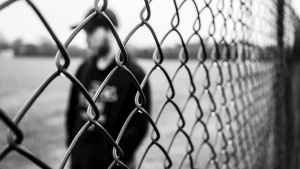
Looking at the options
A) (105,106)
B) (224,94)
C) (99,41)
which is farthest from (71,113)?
(224,94)

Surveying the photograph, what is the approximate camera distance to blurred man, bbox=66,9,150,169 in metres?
2.42

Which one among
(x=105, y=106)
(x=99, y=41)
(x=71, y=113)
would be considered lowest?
(x=71, y=113)

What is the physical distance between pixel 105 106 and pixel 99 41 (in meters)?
0.56

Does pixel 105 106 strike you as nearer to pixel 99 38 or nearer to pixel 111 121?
pixel 111 121

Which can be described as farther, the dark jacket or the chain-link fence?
the dark jacket

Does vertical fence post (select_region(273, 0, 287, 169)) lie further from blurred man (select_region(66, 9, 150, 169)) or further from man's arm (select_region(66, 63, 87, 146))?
man's arm (select_region(66, 63, 87, 146))

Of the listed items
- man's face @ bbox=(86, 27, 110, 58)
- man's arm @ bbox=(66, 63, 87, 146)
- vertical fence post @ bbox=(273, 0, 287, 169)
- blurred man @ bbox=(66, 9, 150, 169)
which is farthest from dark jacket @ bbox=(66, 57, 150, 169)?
vertical fence post @ bbox=(273, 0, 287, 169)

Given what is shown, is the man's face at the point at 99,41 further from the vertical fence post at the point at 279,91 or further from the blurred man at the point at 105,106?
the vertical fence post at the point at 279,91

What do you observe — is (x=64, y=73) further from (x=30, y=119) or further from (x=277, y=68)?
(x=30, y=119)

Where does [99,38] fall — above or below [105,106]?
above

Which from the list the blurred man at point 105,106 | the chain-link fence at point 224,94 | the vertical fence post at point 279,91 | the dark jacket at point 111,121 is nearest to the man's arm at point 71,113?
the blurred man at point 105,106

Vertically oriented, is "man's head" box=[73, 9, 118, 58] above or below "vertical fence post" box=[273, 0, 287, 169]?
above

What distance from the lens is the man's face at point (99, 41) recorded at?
2.65 meters

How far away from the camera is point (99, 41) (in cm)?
266
